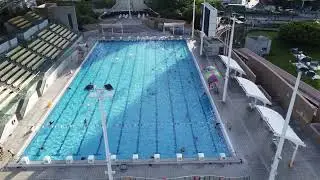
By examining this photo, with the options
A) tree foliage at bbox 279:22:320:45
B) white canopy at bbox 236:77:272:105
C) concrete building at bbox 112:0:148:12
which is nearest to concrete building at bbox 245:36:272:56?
tree foliage at bbox 279:22:320:45

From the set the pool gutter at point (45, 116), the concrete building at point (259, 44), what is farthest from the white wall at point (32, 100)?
the concrete building at point (259, 44)

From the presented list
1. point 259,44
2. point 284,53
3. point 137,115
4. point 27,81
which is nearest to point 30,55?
point 27,81

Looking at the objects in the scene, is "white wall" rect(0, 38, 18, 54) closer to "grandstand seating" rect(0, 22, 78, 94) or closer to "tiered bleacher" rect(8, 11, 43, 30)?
"grandstand seating" rect(0, 22, 78, 94)

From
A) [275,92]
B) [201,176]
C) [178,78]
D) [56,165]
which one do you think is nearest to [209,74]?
[178,78]

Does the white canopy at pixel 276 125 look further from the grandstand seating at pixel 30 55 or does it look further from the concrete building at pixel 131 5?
the concrete building at pixel 131 5

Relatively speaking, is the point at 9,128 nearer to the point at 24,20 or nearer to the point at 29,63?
the point at 29,63

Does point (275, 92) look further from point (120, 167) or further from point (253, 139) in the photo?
point (120, 167)
